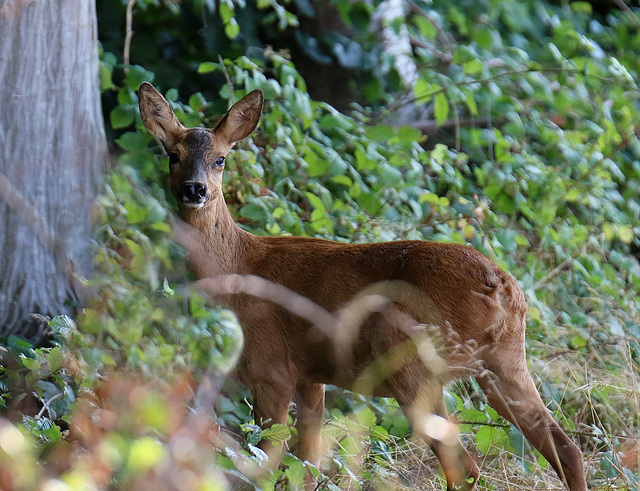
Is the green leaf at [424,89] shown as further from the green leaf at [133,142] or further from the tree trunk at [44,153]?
the tree trunk at [44,153]

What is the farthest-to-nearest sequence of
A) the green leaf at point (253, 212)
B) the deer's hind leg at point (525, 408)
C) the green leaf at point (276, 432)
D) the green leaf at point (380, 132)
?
the green leaf at point (380, 132), the green leaf at point (253, 212), the deer's hind leg at point (525, 408), the green leaf at point (276, 432)

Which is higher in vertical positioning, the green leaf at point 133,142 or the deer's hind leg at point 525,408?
the green leaf at point 133,142

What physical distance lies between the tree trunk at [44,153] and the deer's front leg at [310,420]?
4.06ft

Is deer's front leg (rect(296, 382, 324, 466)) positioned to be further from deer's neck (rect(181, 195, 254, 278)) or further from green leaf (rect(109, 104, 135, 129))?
green leaf (rect(109, 104, 135, 129))

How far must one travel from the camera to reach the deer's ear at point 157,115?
461cm

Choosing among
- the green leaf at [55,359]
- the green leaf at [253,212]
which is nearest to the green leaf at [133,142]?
the green leaf at [253,212]

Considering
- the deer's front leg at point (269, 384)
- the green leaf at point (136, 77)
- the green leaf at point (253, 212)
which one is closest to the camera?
the deer's front leg at point (269, 384)

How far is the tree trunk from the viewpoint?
13.6 ft

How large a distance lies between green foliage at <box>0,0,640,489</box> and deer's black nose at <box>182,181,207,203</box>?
0.89 feet

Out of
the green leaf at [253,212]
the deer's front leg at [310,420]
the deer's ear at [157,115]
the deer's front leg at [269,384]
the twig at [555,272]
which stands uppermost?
the deer's ear at [157,115]

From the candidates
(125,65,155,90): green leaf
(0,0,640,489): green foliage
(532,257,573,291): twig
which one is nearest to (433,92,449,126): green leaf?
(0,0,640,489): green foliage

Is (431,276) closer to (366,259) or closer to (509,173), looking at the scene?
(366,259)

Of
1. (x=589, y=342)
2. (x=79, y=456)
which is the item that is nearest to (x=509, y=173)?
(x=589, y=342)

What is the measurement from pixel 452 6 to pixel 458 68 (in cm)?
152
